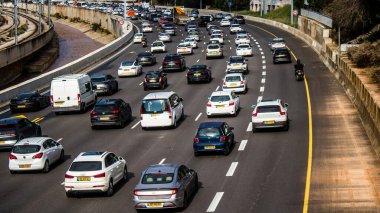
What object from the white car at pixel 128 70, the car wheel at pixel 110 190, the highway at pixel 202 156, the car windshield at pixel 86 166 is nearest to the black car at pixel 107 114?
the highway at pixel 202 156

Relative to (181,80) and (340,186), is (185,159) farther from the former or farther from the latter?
(181,80)

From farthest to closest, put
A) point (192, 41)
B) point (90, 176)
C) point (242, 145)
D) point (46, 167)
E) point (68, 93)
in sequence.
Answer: point (192, 41)
point (68, 93)
point (242, 145)
point (46, 167)
point (90, 176)

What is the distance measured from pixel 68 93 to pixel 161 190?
956 inches

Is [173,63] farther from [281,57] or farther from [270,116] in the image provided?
[270,116]

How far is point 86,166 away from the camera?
89.9 feet

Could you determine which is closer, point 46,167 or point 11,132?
point 46,167

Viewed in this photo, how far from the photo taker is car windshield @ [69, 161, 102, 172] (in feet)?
89.7

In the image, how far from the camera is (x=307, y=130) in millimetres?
39469

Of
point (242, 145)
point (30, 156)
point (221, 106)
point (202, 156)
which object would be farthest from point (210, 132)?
point (221, 106)

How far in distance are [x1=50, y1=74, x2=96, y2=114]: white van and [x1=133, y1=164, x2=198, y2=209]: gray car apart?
22.8 metres

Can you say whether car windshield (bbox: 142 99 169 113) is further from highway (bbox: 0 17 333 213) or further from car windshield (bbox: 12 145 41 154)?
car windshield (bbox: 12 145 41 154)

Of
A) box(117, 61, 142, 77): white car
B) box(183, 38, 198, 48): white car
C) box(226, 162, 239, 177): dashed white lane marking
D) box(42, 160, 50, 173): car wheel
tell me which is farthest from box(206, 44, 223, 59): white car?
box(42, 160, 50, 173): car wheel

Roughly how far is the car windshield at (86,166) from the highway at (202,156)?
3.91 feet

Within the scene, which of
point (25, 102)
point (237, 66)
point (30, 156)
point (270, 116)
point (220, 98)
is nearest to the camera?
point (30, 156)
